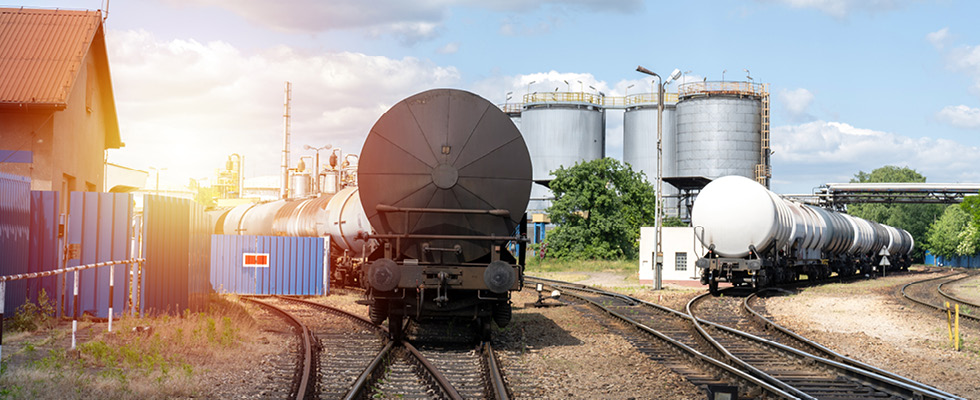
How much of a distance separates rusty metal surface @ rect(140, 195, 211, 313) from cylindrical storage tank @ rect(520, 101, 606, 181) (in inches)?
2062

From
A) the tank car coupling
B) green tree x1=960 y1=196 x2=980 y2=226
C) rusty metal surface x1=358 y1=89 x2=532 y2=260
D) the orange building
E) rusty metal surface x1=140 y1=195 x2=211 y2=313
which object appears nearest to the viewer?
the tank car coupling

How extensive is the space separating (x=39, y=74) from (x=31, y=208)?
651 cm

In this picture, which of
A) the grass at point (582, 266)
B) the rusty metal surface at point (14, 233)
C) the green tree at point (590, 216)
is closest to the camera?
the rusty metal surface at point (14, 233)

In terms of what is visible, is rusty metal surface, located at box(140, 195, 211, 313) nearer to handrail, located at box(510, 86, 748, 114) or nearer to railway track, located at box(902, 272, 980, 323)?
railway track, located at box(902, 272, 980, 323)

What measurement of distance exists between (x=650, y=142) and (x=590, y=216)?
70.7ft

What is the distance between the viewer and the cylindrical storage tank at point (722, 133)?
64125mm

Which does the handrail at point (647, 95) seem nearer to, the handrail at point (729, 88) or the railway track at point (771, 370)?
the handrail at point (729, 88)

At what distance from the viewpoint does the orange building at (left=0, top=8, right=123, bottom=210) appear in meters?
18.2

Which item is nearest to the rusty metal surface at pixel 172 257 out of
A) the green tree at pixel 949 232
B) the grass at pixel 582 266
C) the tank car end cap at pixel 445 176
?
the tank car end cap at pixel 445 176

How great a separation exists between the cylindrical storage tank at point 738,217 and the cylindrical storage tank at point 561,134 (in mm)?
43338

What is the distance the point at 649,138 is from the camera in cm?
6875

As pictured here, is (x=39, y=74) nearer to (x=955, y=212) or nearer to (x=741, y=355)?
(x=741, y=355)

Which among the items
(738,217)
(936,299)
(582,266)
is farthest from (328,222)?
(582,266)

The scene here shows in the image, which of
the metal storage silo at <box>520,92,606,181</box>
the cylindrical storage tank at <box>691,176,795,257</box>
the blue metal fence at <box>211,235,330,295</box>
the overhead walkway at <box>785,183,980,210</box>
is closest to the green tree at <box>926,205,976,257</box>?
the overhead walkway at <box>785,183,980,210</box>
